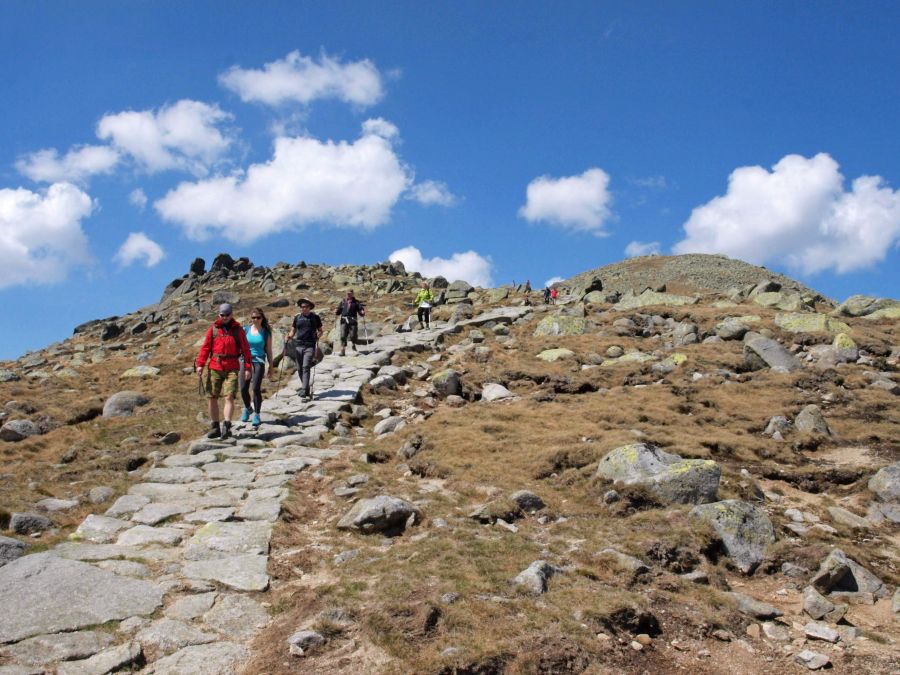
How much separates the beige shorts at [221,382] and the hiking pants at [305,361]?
3738 millimetres

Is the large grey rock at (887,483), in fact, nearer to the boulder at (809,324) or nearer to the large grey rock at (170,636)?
the large grey rock at (170,636)

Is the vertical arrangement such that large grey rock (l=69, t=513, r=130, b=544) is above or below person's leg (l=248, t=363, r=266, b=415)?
below

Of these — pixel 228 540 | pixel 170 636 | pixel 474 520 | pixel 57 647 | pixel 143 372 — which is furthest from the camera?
pixel 143 372

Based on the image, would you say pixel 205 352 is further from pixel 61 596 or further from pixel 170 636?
pixel 170 636

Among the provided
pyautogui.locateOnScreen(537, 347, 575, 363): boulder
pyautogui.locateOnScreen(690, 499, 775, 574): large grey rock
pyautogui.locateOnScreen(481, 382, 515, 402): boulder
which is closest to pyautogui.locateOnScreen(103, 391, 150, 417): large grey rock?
pyautogui.locateOnScreen(481, 382, 515, 402): boulder

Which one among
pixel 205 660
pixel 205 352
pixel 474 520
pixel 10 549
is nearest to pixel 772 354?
pixel 474 520

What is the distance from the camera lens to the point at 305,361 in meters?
16.0

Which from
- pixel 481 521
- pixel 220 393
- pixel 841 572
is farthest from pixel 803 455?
pixel 220 393

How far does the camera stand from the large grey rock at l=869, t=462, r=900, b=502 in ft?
30.1

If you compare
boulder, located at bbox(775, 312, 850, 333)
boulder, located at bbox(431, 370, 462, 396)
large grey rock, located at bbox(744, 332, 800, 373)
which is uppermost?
boulder, located at bbox(775, 312, 850, 333)

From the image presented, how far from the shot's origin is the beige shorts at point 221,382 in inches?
474

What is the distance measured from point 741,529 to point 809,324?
1771 cm

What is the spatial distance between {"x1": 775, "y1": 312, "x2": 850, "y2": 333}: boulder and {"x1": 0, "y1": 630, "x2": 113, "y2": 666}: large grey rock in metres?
22.6

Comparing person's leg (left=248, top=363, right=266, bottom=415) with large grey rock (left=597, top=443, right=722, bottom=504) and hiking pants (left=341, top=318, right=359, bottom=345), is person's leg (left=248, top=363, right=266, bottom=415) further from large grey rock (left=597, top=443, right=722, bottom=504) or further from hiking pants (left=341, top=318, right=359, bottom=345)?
hiking pants (left=341, top=318, right=359, bottom=345)
